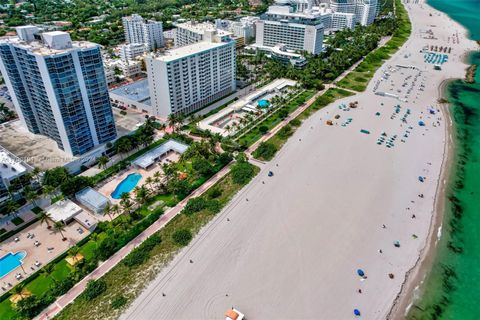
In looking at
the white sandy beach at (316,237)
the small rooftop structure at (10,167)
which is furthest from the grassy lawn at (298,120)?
the small rooftop structure at (10,167)

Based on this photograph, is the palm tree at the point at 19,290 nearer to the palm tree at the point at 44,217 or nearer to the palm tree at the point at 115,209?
the palm tree at the point at 44,217

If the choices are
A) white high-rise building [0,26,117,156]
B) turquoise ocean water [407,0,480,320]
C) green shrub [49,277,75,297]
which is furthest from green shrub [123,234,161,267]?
turquoise ocean water [407,0,480,320]

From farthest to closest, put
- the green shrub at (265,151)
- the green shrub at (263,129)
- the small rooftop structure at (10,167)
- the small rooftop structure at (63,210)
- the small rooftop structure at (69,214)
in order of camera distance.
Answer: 1. the green shrub at (263,129)
2. the green shrub at (265,151)
3. the small rooftop structure at (10,167)
4. the small rooftop structure at (63,210)
5. the small rooftop structure at (69,214)

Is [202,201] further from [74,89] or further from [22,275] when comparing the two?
[74,89]

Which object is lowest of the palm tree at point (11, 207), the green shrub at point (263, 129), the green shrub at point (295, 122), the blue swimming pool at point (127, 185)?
the blue swimming pool at point (127, 185)

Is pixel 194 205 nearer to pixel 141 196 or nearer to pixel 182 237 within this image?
pixel 182 237

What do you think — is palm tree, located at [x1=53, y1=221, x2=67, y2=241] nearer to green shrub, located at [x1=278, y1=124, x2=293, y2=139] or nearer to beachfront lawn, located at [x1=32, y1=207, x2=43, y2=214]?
beachfront lawn, located at [x1=32, y1=207, x2=43, y2=214]
